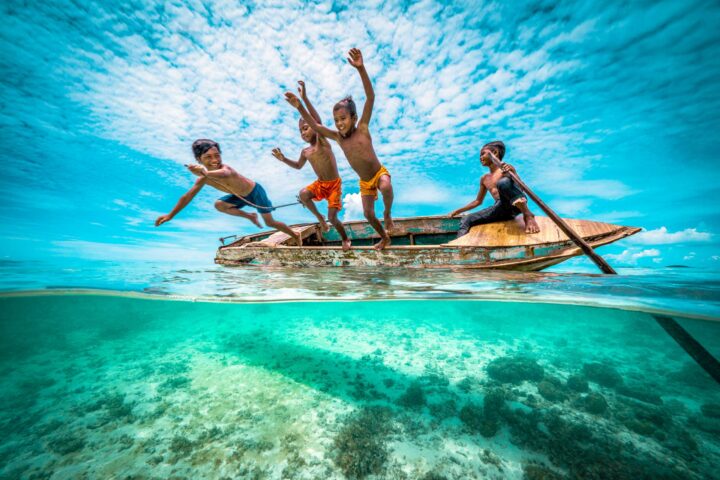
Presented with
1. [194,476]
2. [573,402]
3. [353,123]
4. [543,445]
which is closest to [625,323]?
[573,402]

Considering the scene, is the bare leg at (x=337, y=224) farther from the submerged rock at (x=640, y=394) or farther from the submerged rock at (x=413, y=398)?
the submerged rock at (x=640, y=394)

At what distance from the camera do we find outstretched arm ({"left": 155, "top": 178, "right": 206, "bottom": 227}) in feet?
18.1

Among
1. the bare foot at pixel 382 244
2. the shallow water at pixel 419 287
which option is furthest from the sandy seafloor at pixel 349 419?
the bare foot at pixel 382 244

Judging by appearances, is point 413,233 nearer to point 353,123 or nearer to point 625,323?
point 353,123

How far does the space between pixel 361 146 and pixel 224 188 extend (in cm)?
380

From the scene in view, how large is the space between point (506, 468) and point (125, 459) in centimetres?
482

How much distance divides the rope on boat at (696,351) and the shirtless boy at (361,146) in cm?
561

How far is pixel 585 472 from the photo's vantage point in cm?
307

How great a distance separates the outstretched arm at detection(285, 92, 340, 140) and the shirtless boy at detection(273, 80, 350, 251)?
19.1 inches

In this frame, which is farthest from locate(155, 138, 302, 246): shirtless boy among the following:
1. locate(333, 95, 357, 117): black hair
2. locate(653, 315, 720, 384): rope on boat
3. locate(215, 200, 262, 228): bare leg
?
locate(653, 315, 720, 384): rope on boat

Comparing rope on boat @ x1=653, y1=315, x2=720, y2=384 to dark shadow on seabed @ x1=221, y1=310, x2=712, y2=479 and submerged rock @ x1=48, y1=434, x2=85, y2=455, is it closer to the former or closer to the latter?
dark shadow on seabed @ x1=221, y1=310, x2=712, y2=479

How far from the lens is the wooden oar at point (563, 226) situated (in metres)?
5.12

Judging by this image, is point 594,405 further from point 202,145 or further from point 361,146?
point 202,145

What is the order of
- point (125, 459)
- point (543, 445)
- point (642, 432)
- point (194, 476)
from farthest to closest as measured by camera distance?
Result: 1. point (642, 432)
2. point (543, 445)
3. point (125, 459)
4. point (194, 476)
